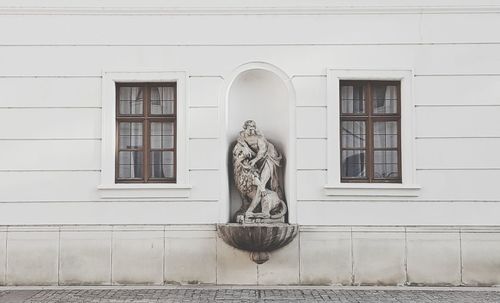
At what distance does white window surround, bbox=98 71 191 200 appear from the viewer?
32.7ft

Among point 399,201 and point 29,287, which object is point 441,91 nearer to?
point 399,201

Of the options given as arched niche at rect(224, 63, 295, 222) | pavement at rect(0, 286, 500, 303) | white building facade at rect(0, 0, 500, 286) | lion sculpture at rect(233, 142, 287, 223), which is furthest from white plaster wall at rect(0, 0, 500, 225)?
pavement at rect(0, 286, 500, 303)

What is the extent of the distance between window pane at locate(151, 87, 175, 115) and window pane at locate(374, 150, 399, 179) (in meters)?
3.61

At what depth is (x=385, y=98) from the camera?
10.3m

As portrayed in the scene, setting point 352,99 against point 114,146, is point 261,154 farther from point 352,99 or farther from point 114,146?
point 114,146

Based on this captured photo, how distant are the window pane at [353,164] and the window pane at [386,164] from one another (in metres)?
0.22

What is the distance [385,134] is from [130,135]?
14.3ft

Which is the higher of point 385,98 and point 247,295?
point 385,98

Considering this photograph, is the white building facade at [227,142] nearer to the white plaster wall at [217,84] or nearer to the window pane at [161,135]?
the white plaster wall at [217,84]

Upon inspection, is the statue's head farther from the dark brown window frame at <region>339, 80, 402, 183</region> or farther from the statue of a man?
the dark brown window frame at <region>339, 80, 402, 183</region>

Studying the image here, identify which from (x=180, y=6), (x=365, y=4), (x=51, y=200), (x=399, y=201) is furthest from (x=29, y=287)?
(x=365, y=4)

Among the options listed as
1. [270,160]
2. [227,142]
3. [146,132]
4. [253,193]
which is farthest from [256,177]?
[146,132]

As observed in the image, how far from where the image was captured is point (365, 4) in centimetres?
1009

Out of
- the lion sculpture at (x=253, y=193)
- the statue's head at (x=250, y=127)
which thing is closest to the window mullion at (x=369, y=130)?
the lion sculpture at (x=253, y=193)
